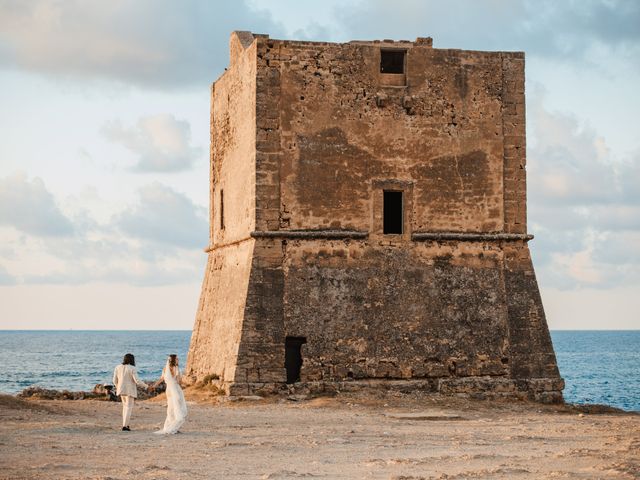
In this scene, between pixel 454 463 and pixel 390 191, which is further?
pixel 390 191

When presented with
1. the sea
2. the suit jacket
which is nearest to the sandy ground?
the suit jacket

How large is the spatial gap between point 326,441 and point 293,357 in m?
6.46

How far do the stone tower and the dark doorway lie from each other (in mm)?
34

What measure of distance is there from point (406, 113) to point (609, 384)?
39.4 metres

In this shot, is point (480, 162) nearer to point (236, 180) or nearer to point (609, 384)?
point (236, 180)

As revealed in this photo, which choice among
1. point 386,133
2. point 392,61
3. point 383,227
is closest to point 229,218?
Result: point 383,227

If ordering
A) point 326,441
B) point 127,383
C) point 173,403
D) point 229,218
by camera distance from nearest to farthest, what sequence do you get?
point 326,441
point 173,403
point 127,383
point 229,218

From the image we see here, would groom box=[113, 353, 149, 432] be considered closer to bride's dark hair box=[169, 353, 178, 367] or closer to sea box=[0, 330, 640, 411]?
bride's dark hair box=[169, 353, 178, 367]

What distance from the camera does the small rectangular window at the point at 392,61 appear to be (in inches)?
885

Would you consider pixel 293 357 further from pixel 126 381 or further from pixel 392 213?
pixel 126 381

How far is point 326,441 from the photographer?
48.7 feet

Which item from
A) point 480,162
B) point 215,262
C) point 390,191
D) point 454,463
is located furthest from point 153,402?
point 454,463

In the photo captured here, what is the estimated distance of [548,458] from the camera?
13.3 metres

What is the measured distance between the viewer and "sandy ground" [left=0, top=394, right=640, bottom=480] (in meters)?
12.1
